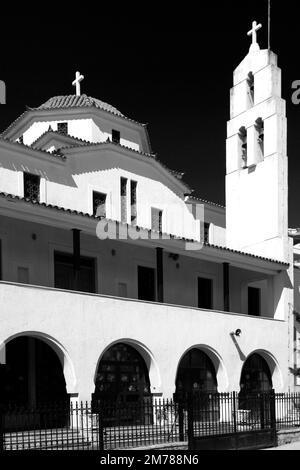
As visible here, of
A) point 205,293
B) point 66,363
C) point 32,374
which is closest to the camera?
point 66,363

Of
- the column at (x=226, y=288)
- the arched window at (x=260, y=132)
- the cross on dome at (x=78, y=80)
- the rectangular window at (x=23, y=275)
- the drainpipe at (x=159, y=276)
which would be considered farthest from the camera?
the cross on dome at (x=78, y=80)

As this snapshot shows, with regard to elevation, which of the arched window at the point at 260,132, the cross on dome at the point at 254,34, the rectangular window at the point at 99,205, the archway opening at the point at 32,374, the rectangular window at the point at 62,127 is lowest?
the archway opening at the point at 32,374

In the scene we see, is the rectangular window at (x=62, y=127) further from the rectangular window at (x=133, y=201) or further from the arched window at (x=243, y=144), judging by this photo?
the arched window at (x=243, y=144)

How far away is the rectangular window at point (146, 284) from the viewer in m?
24.0

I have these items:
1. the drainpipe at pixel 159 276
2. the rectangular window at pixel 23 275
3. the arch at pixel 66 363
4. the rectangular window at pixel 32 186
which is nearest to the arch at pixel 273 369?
the drainpipe at pixel 159 276

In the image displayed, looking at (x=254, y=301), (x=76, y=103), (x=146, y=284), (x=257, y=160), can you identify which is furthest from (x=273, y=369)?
(x=76, y=103)

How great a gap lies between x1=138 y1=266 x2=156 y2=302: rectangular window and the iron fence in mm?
5399

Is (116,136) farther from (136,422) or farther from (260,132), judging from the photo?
(136,422)

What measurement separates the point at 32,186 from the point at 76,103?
618cm

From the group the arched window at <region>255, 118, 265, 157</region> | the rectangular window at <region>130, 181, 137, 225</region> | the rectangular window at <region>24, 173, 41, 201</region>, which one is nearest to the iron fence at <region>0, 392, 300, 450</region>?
the rectangular window at <region>24, 173, 41, 201</region>

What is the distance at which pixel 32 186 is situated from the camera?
925 inches

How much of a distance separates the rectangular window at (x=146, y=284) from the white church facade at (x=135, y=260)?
0.15 feet
